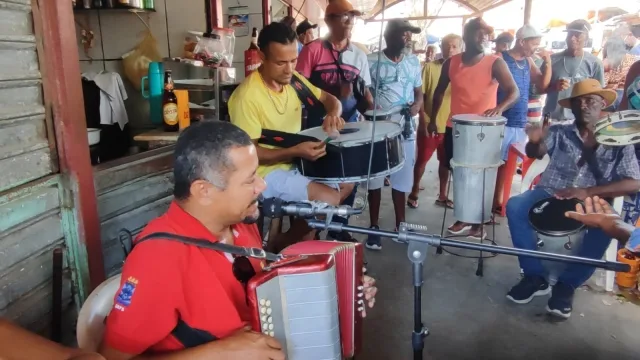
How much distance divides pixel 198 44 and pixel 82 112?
2143mm

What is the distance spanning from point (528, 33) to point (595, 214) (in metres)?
2.42

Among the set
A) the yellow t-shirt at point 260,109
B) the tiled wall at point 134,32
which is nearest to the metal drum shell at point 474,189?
the yellow t-shirt at point 260,109

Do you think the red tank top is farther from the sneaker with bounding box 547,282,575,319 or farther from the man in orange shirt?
the sneaker with bounding box 547,282,575,319

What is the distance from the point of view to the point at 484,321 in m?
2.78

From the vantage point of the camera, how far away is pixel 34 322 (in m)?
1.79

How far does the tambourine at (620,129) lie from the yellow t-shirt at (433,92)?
193 cm

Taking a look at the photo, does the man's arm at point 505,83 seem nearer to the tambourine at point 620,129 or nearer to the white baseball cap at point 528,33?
the white baseball cap at point 528,33

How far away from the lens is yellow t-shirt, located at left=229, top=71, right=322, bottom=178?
2490 mm

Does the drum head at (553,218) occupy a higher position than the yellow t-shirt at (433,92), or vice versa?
the yellow t-shirt at (433,92)

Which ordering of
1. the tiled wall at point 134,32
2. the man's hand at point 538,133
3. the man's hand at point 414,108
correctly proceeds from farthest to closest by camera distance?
the man's hand at point 414,108 < the tiled wall at point 134,32 < the man's hand at point 538,133

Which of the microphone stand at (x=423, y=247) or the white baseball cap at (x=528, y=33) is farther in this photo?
the white baseball cap at (x=528, y=33)

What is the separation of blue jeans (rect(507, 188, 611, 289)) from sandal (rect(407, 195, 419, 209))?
1.86m

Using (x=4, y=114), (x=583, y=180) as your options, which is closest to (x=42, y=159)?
(x=4, y=114)

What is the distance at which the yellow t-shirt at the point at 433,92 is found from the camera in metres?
4.69
